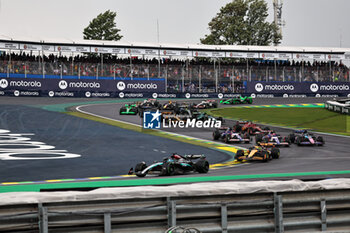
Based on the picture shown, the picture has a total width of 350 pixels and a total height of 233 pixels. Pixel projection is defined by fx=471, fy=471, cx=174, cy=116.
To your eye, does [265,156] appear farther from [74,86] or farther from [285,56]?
[285,56]

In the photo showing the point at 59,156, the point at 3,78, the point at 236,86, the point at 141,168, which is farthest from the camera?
the point at 236,86

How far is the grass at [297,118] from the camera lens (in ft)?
107

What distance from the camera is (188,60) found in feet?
211

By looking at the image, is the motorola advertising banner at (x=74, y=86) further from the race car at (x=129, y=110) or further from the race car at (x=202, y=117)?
the race car at (x=202, y=117)

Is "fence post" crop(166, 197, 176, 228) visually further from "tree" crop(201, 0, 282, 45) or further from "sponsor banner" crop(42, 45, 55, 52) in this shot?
"tree" crop(201, 0, 282, 45)

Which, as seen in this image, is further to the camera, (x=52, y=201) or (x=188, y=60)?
(x=188, y=60)

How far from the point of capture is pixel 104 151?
68.5ft

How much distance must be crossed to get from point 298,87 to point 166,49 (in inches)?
698

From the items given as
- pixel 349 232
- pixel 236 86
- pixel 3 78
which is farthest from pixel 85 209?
pixel 236 86

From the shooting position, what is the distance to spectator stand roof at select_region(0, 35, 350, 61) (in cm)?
5672

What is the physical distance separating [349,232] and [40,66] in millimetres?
49304

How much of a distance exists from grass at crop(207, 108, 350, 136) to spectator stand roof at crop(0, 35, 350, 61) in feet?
61.8

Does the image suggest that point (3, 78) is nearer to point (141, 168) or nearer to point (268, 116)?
point (268, 116)

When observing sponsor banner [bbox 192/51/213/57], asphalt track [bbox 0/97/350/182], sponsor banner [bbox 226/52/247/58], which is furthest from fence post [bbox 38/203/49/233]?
sponsor banner [bbox 226/52/247/58]
